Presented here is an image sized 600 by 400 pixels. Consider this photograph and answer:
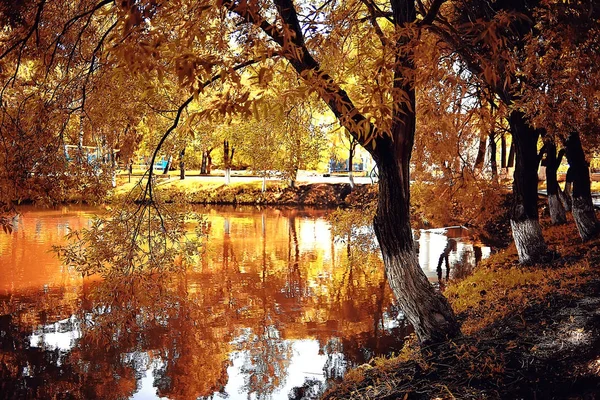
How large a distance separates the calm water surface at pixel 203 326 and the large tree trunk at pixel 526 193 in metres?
3.35

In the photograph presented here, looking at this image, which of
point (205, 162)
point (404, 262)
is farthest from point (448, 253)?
point (205, 162)

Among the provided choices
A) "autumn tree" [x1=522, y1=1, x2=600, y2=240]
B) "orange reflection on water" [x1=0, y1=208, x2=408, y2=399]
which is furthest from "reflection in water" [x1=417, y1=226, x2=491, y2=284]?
"autumn tree" [x1=522, y1=1, x2=600, y2=240]

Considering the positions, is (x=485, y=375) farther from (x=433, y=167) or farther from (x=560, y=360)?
(x=433, y=167)

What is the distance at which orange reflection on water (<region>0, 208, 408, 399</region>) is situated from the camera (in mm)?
9766

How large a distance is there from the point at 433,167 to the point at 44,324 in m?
11.1

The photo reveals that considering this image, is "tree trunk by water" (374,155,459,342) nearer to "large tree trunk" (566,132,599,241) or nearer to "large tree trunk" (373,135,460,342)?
"large tree trunk" (373,135,460,342)

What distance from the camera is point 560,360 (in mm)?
6629

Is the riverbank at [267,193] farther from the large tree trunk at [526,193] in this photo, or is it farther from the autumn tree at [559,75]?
the autumn tree at [559,75]

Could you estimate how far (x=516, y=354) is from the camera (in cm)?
713

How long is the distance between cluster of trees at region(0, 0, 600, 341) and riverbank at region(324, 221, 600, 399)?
0.69 m

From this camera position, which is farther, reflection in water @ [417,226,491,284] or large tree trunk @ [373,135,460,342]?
reflection in water @ [417,226,491,284]

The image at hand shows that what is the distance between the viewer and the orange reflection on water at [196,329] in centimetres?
977

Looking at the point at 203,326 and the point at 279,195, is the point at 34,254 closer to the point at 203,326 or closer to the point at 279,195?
the point at 203,326

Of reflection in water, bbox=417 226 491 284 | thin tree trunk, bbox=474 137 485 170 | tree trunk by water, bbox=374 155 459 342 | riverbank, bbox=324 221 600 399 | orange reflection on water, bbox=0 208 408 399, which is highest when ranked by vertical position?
thin tree trunk, bbox=474 137 485 170
